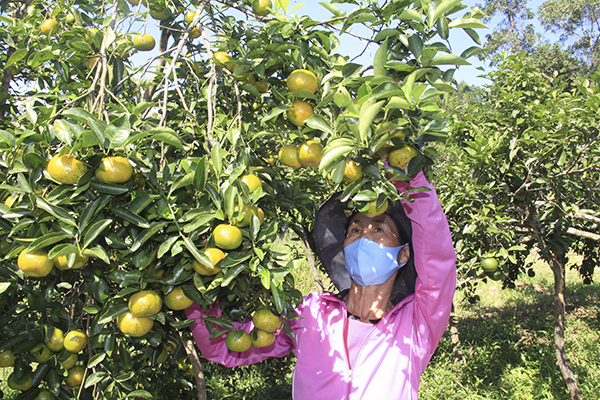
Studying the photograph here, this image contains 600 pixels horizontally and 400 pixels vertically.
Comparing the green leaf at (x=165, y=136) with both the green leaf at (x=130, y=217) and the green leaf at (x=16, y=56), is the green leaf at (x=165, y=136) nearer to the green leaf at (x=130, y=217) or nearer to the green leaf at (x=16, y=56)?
the green leaf at (x=130, y=217)

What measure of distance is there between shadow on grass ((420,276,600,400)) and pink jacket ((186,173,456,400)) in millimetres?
2680

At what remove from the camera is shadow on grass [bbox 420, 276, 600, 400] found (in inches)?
146

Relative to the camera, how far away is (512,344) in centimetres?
464

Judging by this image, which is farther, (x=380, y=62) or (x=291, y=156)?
(x=291, y=156)

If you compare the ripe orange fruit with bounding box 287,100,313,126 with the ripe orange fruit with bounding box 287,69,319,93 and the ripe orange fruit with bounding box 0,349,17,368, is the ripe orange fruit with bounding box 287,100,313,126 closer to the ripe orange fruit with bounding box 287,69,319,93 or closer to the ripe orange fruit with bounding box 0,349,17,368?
the ripe orange fruit with bounding box 287,69,319,93

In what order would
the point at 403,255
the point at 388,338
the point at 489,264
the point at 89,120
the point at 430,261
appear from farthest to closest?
the point at 489,264, the point at 403,255, the point at 388,338, the point at 430,261, the point at 89,120

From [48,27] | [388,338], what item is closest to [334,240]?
[388,338]

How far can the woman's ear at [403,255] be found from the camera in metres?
1.68

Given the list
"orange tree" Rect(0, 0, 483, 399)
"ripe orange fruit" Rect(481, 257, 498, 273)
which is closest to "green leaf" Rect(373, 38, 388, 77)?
"orange tree" Rect(0, 0, 483, 399)

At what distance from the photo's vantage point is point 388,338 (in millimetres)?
1464

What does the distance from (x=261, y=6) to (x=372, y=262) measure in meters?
1.04

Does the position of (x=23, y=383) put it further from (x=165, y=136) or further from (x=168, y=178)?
(x=165, y=136)

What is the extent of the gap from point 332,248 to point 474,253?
1.58 meters

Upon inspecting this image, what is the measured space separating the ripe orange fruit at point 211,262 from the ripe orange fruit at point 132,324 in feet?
0.73
